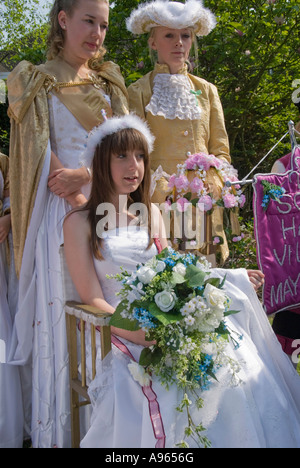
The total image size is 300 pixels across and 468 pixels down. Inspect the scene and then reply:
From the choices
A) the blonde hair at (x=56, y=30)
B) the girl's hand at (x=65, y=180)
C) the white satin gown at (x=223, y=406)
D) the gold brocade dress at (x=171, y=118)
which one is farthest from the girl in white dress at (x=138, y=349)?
the blonde hair at (x=56, y=30)

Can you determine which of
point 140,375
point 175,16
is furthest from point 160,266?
point 175,16

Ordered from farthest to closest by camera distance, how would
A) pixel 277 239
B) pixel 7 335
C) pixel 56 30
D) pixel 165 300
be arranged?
1. pixel 56 30
2. pixel 7 335
3. pixel 277 239
4. pixel 165 300

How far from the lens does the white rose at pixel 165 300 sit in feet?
5.20

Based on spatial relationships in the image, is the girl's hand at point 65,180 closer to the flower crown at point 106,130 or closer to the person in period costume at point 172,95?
the flower crown at point 106,130

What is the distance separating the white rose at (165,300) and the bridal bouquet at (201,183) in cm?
99

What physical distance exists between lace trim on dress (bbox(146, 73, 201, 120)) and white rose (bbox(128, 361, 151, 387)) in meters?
1.47

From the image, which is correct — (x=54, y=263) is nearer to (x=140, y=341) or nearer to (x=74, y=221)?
(x=74, y=221)

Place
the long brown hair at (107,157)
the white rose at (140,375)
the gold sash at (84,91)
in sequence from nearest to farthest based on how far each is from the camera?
the white rose at (140,375) < the long brown hair at (107,157) < the gold sash at (84,91)

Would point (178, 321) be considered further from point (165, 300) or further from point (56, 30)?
point (56, 30)

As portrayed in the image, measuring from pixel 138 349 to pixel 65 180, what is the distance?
0.89 m

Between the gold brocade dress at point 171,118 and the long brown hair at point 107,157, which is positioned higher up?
the gold brocade dress at point 171,118

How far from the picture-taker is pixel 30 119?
93.4 inches

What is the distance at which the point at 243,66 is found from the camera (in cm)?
464
